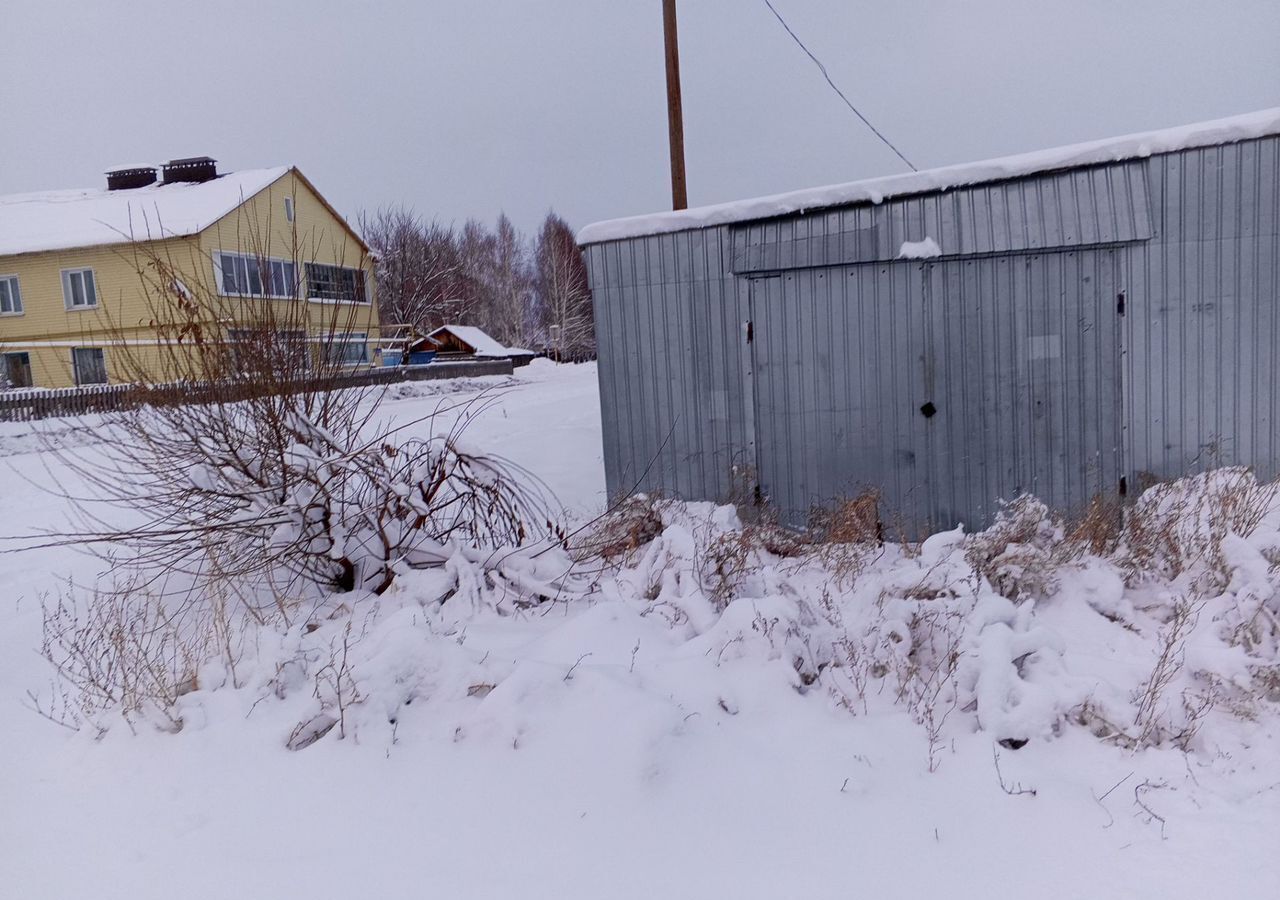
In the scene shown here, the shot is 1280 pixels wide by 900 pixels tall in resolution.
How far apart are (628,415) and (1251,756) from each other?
5662 mm

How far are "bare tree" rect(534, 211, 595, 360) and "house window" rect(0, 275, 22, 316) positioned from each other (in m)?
27.1

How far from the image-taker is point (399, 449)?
5.25 m

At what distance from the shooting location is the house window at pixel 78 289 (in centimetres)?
2500

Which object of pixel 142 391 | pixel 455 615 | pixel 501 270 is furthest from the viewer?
pixel 501 270

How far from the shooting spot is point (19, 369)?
25.2 meters

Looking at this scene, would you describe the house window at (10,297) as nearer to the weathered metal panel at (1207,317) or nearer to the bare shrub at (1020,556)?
the bare shrub at (1020,556)

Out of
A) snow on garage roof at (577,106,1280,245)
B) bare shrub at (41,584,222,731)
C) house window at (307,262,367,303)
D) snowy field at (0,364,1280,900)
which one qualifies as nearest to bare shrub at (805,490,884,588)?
snowy field at (0,364,1280,900)

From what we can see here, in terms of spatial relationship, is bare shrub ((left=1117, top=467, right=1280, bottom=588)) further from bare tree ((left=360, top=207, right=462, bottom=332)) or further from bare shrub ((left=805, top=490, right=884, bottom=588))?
bare tree ((left=360, top=207, right=462, bottom=332))

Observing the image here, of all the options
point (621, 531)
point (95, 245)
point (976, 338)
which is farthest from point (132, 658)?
point (95, 245)

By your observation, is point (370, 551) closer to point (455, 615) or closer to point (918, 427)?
point (455, 615)

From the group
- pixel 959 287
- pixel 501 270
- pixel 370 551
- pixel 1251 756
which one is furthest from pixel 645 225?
pixel 501 270

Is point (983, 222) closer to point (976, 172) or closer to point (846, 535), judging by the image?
point (976, 172)

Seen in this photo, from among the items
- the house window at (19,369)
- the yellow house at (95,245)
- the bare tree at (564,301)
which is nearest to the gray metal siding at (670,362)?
the yellow house at (95,245)

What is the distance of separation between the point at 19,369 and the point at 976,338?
1147 inches
